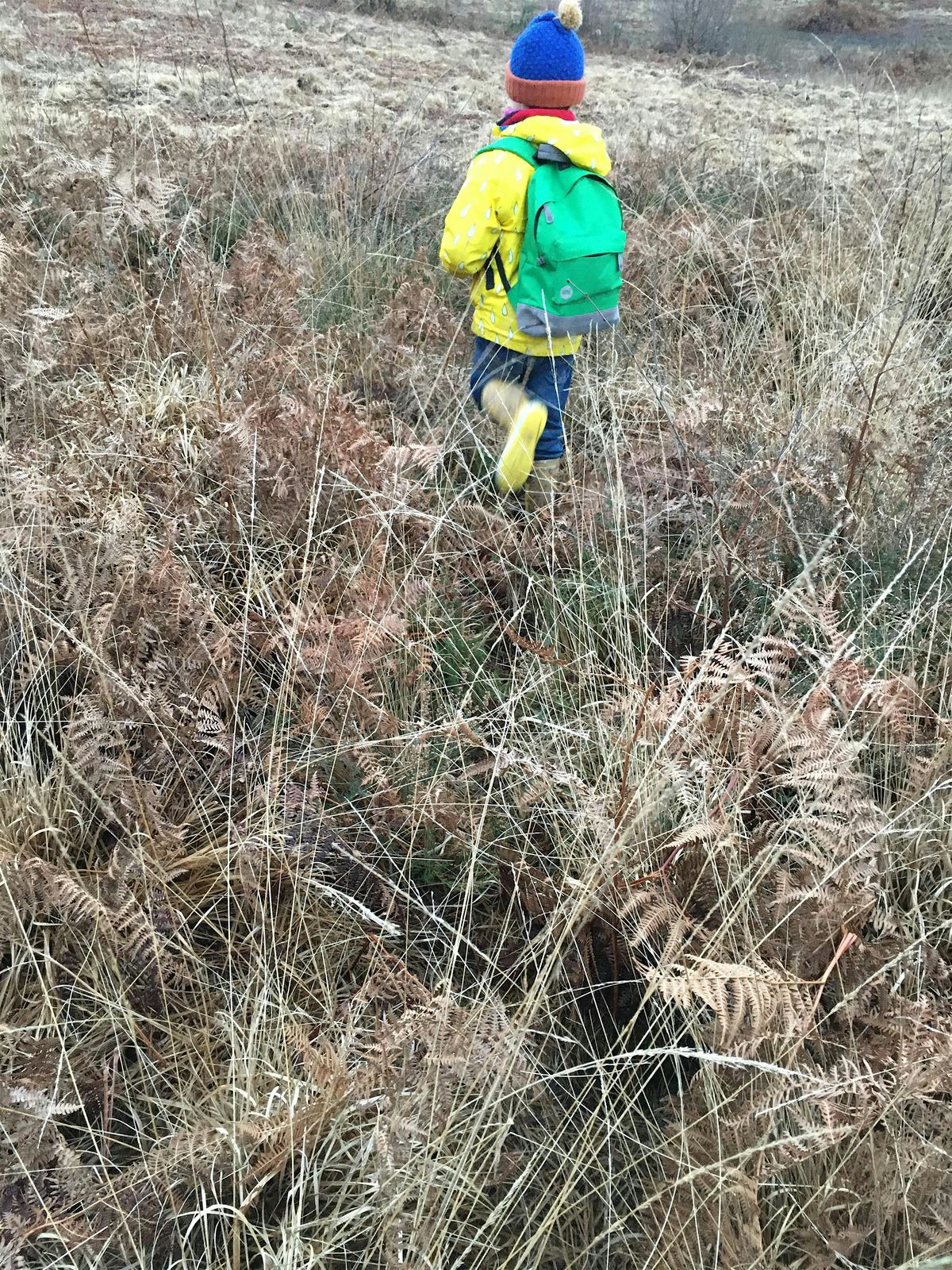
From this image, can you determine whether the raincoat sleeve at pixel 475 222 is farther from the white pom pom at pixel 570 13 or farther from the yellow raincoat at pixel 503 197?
the white pom pom at pixel 570 13

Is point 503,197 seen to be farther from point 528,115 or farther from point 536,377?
point 536,377

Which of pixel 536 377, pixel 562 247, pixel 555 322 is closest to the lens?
pixel 562 247

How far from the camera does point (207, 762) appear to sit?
6.47 ft

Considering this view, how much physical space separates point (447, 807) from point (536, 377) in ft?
6.21

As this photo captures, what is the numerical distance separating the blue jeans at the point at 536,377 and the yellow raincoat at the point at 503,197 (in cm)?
17

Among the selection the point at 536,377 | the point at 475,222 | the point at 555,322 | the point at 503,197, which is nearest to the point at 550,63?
the point at 503,197

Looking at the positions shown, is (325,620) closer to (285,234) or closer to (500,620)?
(500,620)

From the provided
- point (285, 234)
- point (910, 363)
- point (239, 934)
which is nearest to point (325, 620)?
point (239, 934)

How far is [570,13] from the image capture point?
285cm

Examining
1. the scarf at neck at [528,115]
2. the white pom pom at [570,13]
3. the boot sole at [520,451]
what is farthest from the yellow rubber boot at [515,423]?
the white pom pom at [570,13]

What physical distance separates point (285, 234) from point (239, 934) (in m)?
3.91

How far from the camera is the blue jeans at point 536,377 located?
3.12m

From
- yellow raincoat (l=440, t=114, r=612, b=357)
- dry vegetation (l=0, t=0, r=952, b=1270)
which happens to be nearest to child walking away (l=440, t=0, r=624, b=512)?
yellow raincoat (l=440, t=114, r=612, b=357)

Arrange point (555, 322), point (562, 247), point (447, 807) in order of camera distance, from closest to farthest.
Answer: point (447, 807), point (562, 247), point (555, 322)
